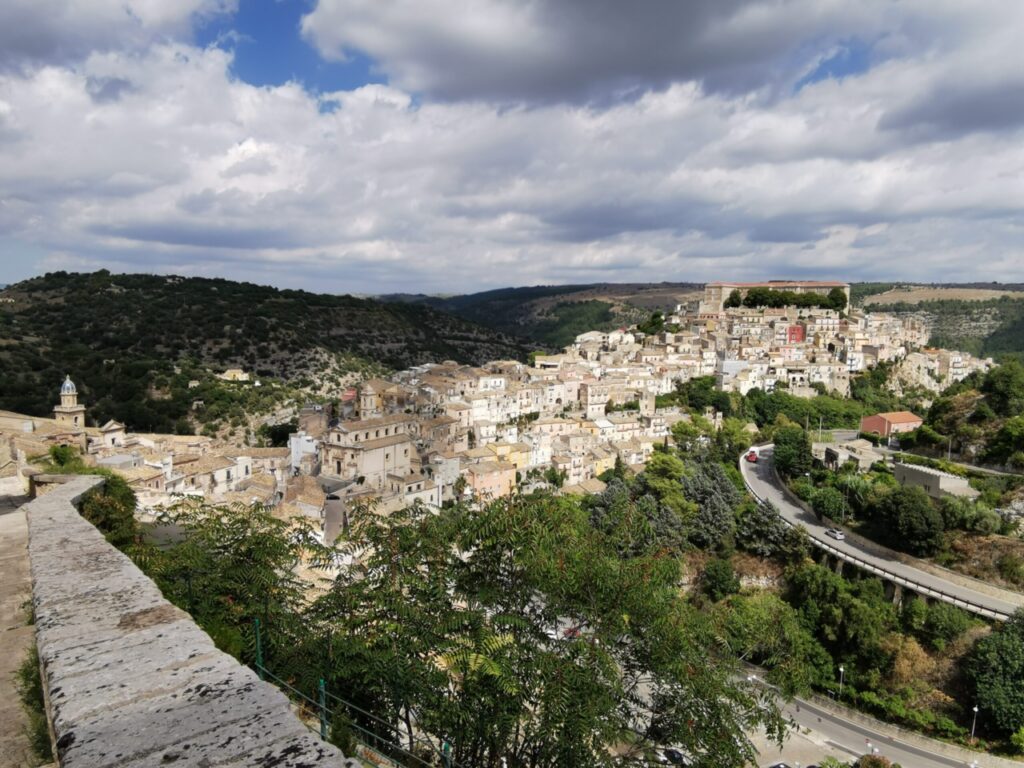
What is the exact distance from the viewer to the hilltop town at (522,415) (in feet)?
109

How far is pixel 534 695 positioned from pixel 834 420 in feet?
187

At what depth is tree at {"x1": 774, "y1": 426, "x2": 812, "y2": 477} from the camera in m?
38.0

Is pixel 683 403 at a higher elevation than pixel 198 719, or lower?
lower

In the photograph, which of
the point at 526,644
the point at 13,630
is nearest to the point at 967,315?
the point at 526,644

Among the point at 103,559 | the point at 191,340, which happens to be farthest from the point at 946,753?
the point at 191,340

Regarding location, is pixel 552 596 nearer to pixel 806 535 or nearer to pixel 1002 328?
pixel 806 535

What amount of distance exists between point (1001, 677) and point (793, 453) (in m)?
17.2

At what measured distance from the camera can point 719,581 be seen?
3002 centimetres

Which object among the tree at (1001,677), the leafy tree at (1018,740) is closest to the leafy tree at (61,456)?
the tree at (1001,677)

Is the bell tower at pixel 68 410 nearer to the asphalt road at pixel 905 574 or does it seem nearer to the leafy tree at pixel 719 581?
the leafy tree at pixel 719 581

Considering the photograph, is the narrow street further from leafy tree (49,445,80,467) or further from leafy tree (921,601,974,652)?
leafy tree (921,601,974,652)

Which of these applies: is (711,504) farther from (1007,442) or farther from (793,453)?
(1007,442)

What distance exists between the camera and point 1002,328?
115 metres

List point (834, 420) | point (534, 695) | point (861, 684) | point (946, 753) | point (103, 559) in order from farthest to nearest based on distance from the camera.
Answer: point (834, 420), point (861, 684), point (946, 753), point (534, 695), point (103, 559)
